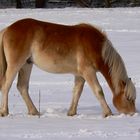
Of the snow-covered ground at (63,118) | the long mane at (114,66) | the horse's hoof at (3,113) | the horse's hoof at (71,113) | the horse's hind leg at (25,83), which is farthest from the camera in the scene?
the horse's hind leg at (25,83)

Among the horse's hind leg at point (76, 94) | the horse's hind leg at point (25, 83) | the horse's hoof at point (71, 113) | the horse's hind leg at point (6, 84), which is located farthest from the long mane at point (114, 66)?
the horse's hind leg at point (6, 84)

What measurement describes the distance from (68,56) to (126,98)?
3.42 feet

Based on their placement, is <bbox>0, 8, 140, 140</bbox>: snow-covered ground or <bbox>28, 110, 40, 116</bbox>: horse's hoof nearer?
<bbox>0, 8, 140, 140</bbox>: snow-covered ground

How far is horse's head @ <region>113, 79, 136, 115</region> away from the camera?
7781 millimetres

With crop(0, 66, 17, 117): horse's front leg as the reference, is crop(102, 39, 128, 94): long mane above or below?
above

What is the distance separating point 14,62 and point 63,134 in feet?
6.81

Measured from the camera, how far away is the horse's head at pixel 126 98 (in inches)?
306

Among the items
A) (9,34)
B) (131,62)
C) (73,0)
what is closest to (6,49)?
(9,34)

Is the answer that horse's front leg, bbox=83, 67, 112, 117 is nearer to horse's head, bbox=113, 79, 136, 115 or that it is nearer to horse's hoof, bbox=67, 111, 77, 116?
horse's head, bbox=113, 79, 136, 115

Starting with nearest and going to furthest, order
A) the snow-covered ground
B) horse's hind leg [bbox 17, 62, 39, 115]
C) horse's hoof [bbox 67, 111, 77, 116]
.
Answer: the snow-covered ground, horse's hoof [bbox 67, 111, 77, 116], horse's hind leg [bbox 17, 62, 39, 115]

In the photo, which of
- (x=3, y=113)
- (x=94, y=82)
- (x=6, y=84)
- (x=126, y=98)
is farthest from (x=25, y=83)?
(x=126, y=98)

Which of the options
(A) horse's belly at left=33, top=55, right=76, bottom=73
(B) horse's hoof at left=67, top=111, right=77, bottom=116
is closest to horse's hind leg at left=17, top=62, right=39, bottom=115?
(A) horse's belly at left=33, top=55, right=76, bottom=73

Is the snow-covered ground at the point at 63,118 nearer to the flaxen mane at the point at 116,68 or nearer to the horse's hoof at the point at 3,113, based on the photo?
the horse's hoof at the point at 3,113

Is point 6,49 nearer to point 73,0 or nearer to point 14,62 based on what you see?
point 14,62
